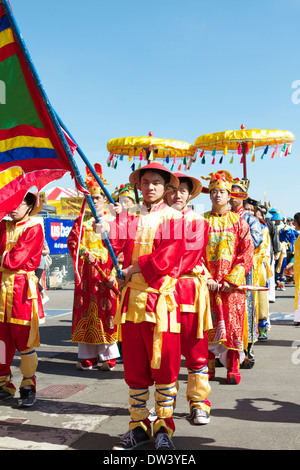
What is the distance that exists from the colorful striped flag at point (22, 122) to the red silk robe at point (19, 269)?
1.12 metres

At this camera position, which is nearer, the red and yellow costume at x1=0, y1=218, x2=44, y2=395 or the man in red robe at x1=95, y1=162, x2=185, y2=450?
the man in red robe at x1=95, y1=162, x2=185, y2=450

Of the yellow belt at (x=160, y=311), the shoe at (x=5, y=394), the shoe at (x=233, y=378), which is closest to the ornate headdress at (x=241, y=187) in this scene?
the shoe at (x=233, y=378)

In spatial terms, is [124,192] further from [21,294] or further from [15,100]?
[15,100]

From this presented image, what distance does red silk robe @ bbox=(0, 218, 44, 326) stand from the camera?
4.48m

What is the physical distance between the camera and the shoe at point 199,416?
12.7ft

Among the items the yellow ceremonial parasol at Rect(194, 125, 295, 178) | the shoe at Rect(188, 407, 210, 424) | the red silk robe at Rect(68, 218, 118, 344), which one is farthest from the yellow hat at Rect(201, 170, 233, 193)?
the yellow ceremonial parasol at Rect(194, 125, 295, 178)

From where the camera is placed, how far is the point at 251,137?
29.2ft

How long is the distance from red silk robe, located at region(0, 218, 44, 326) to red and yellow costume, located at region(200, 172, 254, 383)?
1790 mm

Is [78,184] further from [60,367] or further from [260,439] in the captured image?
[60,367]

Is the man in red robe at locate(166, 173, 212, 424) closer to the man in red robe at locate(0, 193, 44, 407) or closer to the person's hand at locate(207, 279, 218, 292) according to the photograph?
the person's hand at locate(207, 279, 218, 292)

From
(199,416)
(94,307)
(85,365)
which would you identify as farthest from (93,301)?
(199,416)

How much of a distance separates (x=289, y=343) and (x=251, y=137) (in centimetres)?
364

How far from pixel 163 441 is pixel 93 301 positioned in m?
2.88
